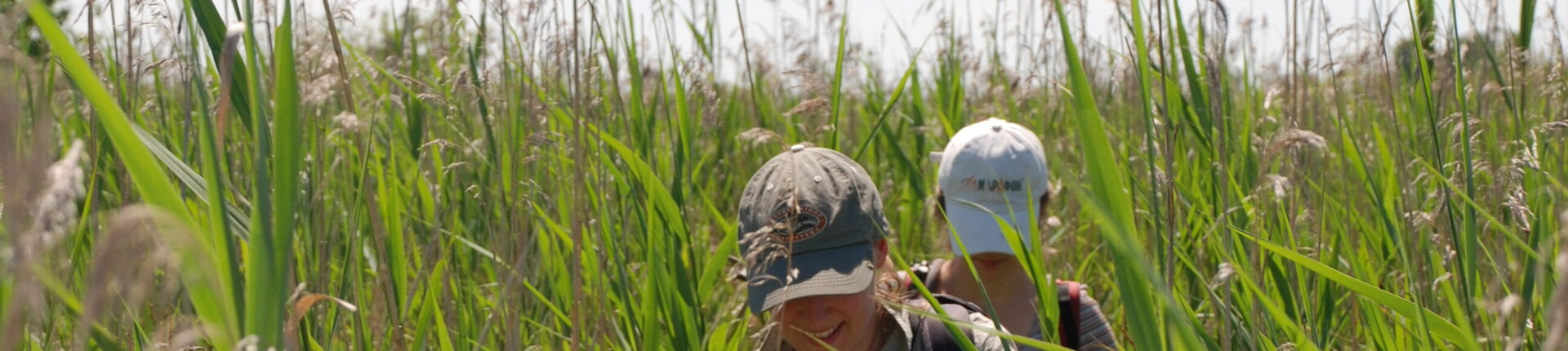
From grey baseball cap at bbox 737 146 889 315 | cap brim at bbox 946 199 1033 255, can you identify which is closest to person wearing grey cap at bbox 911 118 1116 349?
cap brim at bbox 946 199 1033 255

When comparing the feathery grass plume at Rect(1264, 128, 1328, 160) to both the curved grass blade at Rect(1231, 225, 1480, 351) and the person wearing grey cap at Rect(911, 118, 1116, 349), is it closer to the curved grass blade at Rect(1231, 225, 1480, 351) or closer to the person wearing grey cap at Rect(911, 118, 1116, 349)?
the curved grass blade at Rect(1231, 225, 1480, 351)

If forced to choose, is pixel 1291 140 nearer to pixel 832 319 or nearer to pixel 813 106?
pixel 832 319

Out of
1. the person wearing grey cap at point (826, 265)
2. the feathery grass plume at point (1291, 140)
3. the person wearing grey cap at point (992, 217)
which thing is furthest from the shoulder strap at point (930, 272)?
the feathery grass plume at point (1291, 140)

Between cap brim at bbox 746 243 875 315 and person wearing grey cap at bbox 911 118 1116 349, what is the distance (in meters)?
0.39

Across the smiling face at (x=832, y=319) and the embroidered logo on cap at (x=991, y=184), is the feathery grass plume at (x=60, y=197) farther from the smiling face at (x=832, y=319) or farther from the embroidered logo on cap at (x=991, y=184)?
the embroidered logo on cap at (x=991, y=184)

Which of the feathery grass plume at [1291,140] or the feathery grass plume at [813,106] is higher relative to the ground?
the feathery grass plume at [813,106]

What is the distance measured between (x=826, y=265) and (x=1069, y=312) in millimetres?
459

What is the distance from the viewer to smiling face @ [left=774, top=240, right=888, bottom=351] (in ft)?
4.58

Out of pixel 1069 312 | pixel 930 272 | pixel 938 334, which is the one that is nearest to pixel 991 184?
pixel 930 272

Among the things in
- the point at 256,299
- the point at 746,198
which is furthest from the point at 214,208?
the point at 746,198

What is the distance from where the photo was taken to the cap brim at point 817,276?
1355 millimetres

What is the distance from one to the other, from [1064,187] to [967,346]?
1.81 metres

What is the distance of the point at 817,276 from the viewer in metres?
1.39

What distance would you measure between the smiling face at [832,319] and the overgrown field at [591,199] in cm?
6
